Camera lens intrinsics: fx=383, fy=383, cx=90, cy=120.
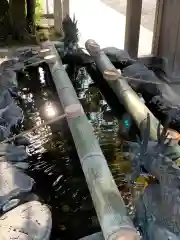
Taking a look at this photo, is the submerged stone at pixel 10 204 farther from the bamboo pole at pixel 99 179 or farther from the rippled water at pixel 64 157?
the bamboo pole at pixel 99 179

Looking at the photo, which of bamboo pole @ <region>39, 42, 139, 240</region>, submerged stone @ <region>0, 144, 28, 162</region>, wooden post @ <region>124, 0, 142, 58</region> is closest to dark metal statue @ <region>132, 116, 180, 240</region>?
bamboo pole @ <region>39, 42, 139, 240</region>

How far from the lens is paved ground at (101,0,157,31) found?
6.17 meters

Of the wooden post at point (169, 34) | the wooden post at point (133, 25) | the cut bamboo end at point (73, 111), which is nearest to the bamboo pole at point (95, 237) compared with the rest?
the cut bamboo end at point (73, 111)

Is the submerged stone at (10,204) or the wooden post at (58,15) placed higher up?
the wooden post at (58,15)

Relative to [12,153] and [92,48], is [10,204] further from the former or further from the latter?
[92,48]

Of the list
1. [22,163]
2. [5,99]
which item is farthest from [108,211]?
[5,99]

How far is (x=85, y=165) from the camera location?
2.11 meters

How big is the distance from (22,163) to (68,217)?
518mm

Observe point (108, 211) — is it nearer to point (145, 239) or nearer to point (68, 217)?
point (145, 239)

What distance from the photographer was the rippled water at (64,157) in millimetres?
2051

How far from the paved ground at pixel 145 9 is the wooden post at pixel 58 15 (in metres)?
1.21

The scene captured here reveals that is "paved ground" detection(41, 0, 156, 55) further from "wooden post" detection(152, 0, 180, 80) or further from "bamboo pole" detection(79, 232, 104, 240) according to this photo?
"bamboo pole" detection(79, 232, 104, 240)

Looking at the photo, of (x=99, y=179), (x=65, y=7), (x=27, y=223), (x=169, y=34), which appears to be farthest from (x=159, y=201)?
(x=65, y=7)

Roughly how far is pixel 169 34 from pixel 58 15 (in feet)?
5.89
